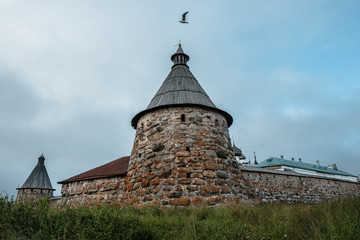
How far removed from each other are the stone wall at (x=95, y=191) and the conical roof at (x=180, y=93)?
269 centimetres

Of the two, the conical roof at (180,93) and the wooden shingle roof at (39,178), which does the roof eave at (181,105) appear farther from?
the wooden shingle roof at (39,178)

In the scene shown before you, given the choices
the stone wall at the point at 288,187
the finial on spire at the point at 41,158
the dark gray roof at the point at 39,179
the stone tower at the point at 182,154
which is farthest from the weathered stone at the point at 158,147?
the finial on spire at the point at 41,158

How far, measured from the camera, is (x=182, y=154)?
882 centimetres

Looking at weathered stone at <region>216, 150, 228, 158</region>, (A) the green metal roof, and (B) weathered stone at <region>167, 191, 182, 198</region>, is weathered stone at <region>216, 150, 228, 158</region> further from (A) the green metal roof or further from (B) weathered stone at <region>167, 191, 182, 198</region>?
(A) the green metal roof

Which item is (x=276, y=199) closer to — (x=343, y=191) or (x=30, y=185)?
(x=343, y=191)

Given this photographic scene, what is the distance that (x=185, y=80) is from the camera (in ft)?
37.1

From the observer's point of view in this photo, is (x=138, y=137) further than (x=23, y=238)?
Yes

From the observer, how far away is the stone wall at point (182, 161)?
830cm

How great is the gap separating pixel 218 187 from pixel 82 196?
6.33 metres

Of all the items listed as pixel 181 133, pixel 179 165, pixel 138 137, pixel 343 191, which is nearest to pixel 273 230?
pixel 179 165

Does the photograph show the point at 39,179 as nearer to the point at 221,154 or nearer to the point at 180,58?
the point at 180,58

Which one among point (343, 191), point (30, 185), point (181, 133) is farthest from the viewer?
point (30, 185)

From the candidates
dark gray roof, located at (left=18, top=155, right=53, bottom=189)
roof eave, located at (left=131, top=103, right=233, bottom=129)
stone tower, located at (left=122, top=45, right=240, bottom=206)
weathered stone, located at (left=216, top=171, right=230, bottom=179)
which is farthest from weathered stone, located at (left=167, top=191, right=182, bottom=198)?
dark gray roof, located at (left=18, top=155, right=53, bottom=189)

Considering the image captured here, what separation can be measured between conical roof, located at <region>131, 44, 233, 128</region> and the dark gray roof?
2310 cm
